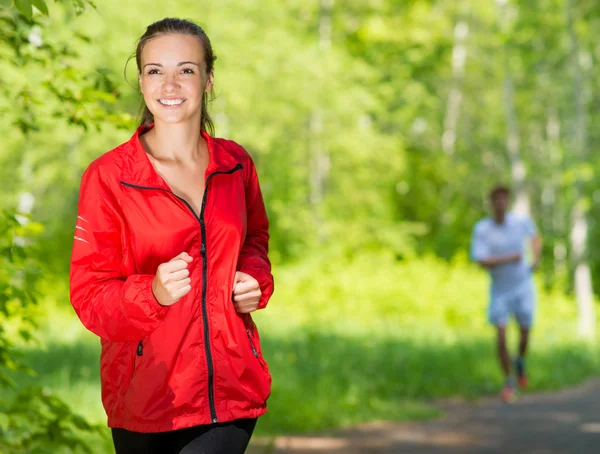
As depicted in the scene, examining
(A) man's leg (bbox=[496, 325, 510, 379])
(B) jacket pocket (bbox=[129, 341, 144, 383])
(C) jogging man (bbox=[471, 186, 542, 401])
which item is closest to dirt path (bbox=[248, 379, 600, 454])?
(A) man's leg (bbox=[496, 325, 510, 379])

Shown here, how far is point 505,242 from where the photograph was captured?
36.2ft

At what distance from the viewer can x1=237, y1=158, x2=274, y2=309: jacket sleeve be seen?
9.81 feet

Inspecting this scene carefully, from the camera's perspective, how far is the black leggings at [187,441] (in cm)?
282

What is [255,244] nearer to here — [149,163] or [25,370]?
[149,163]

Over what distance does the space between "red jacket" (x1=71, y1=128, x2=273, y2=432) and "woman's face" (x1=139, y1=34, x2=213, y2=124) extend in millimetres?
144

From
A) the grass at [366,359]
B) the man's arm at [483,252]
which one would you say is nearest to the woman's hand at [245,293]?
Result: the grass at [366,359]

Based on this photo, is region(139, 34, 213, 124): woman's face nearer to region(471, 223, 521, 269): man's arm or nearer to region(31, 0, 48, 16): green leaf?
region(31, 0, 48, 16): green leaf

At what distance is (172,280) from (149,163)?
1.36ft

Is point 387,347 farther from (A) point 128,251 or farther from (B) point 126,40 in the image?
(B) point 126,40

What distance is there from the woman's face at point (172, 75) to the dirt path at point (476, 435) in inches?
182

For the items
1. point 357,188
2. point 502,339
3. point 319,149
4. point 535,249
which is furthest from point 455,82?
point 502,339

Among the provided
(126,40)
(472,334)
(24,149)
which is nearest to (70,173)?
(24,149)

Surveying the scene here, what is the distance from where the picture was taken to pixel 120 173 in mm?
2783

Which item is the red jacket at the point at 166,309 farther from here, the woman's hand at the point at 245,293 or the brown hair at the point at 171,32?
the brown hair at the point at 171,32
